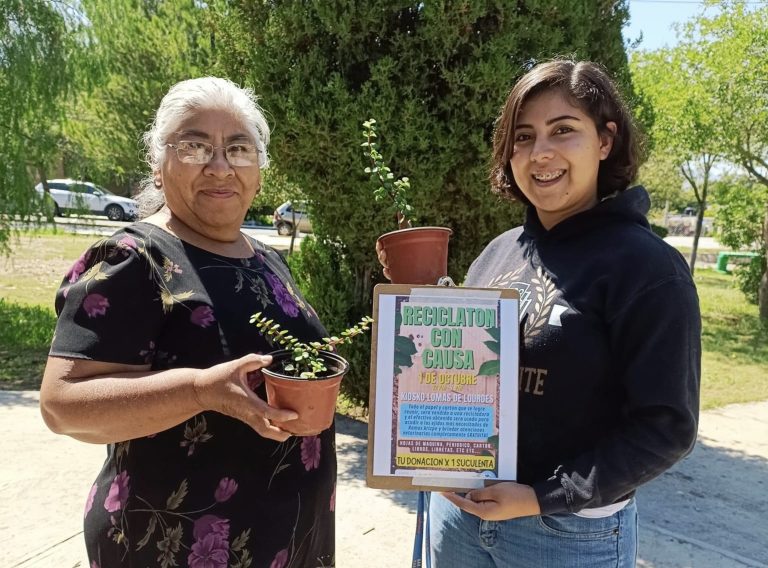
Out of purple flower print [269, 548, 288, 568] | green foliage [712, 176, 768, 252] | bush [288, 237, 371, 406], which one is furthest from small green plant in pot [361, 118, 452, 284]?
green foliage [712, 176, 768, 252]

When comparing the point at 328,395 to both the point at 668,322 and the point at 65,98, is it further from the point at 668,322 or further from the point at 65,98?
the point at 65,98

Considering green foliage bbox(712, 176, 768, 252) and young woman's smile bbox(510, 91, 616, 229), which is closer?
young woman's smile bbox(510, 91, 616, 229)

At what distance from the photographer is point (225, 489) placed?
156 centimetres

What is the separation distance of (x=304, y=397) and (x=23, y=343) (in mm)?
7609

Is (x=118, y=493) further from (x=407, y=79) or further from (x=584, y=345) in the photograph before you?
(x=407, y=79)

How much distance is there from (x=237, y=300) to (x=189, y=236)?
246mm

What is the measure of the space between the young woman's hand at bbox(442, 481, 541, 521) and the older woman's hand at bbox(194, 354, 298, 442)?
1.72ft

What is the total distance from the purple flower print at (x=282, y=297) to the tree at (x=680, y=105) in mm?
10058

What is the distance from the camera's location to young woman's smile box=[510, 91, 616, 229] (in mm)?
1595

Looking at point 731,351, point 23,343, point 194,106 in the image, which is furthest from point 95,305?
point 731,351

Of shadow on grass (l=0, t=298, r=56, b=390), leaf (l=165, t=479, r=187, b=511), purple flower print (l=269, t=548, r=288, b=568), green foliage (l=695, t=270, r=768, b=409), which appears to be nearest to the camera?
leaf (l=165, t=479, r=187, b=511)

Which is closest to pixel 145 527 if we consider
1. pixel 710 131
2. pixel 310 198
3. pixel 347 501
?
pixel 347 501

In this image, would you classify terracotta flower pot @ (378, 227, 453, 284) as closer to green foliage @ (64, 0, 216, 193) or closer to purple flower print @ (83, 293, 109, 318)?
purple flower print @ (83, 293, 109, 318)

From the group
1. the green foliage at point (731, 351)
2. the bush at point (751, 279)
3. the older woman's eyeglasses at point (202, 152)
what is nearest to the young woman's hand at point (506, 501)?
the older woman's eyeglasses at point (202, 152)
